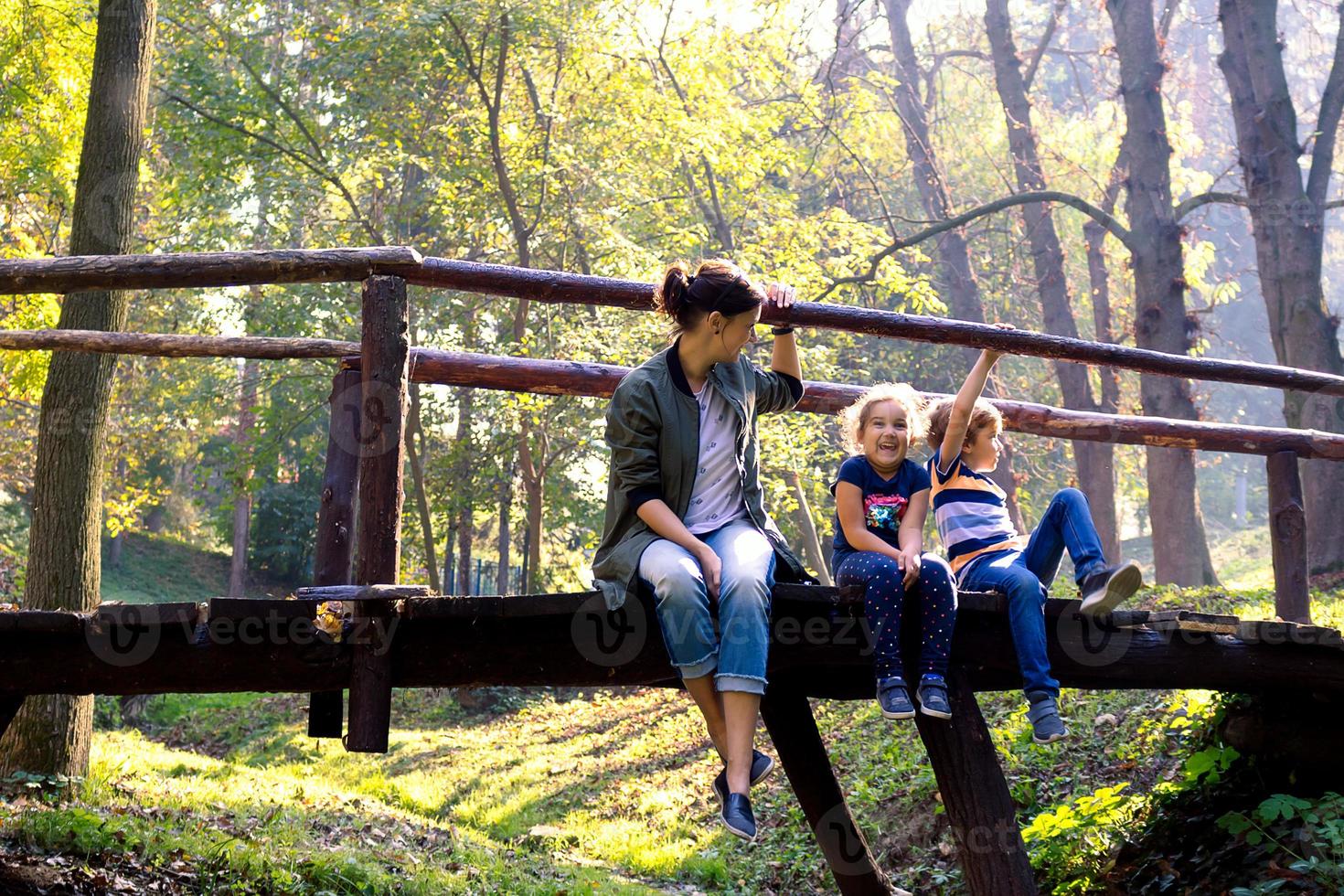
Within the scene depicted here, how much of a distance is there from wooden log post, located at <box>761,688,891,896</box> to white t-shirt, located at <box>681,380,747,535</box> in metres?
0.97

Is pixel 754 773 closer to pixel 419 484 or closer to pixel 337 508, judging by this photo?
pixel 337 508

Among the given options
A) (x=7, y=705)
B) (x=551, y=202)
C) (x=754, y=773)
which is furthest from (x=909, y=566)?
(x=551, y=202)

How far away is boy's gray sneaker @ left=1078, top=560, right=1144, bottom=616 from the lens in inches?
154

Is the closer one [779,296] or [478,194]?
[779,296]

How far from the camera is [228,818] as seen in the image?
7.01 meters

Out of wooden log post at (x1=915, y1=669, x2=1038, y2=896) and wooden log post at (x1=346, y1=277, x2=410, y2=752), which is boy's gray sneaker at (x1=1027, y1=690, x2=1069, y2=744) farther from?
wooden log post at (x1=346, y1=277, x2=410, y2=752)

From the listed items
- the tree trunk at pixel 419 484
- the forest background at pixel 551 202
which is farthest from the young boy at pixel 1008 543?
the tree trunk at pixel 419 484

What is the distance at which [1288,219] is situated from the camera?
37.0 feet

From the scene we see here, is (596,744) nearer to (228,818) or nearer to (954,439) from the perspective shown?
(228,818)

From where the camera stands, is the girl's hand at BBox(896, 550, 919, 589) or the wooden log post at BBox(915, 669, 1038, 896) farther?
the wooden log post at BBox(915, 669, 1038, 896)

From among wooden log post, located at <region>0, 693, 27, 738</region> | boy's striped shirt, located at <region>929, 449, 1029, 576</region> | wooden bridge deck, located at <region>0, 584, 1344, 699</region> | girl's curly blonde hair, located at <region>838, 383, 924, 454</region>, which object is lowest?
wooden log post, located at <region>0, 693, 27, 738</region>

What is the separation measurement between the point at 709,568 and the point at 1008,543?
142 centimetres

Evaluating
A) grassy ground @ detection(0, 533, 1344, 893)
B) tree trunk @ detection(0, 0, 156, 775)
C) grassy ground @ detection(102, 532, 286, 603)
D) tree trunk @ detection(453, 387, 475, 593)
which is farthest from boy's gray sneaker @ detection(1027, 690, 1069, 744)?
grassy ground @ detection(102, 532, 286, 603)

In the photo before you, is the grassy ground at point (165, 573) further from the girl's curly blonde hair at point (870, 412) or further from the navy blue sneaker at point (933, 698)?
the navy blue sneaker at point (933, 698)
